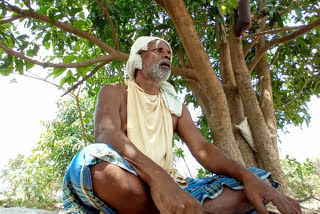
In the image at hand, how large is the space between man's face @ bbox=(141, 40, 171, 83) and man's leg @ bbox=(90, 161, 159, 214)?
3.49 ft

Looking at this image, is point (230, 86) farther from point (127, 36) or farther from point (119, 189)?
point (119, 189)

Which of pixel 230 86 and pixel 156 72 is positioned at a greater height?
pixel 156 72

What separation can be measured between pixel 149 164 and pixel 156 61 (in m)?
1.09

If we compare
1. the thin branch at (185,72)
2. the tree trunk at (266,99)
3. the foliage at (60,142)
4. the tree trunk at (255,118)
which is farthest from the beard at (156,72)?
the foliage at (60,142)

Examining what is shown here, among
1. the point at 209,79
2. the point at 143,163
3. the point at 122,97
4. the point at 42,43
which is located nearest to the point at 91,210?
the point at 143,163

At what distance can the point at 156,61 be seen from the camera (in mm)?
2254

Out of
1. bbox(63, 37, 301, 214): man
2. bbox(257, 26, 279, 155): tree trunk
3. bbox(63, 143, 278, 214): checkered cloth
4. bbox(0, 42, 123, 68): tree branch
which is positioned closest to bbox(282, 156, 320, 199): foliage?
bbox(257, 26, 279, 155): tree trunk

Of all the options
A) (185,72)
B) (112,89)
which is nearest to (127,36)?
(185,72)

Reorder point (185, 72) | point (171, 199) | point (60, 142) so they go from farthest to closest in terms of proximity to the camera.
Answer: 1. point (60, 142)
2. point (185, 72)
3. point (171, 199)

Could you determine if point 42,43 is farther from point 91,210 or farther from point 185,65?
point 91,210

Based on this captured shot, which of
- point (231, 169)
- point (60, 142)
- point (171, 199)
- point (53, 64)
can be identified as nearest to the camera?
point (171, 199)

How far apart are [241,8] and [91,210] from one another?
2796 millimetres

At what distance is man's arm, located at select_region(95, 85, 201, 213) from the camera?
1.17 meters

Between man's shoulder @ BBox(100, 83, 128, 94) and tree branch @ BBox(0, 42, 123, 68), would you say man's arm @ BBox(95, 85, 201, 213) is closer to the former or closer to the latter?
man's shoulder @ BBox(100, 83, 128, 94)
